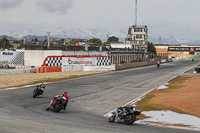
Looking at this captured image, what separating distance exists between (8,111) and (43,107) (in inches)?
84.6

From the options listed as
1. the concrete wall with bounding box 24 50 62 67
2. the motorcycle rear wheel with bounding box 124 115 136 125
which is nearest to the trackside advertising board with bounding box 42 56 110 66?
the concrete wall with bounding box 24 50 62 67

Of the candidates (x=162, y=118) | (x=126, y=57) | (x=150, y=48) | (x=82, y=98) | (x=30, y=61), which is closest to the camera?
(x=162, y=118)

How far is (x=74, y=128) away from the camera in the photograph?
1005cm

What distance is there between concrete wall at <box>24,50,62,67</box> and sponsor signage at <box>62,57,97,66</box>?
345 inches

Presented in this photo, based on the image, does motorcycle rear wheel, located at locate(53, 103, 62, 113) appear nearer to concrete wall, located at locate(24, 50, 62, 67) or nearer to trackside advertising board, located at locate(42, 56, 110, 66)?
trackside advertising board, located at locate(42, 56, 110, 66)

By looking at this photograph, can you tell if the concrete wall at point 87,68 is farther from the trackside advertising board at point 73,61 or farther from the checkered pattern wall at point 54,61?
the checkered pattern wall at point 54,61

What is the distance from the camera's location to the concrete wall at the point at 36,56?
53.2m

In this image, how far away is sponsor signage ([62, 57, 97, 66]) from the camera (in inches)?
1702

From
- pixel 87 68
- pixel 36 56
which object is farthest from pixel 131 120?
pixel 36 56

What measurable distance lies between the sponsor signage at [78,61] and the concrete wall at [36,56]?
877 centimetres

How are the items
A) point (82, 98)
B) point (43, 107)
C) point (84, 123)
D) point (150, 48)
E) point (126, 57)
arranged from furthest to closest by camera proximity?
point (150, 48) → point (126, 57) → point (82, 98) → point (43, 107) → point (84, 123)

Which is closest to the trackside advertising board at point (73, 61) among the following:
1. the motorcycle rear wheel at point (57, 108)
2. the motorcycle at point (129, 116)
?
the motorcycle rear wheel at point (57, 108)

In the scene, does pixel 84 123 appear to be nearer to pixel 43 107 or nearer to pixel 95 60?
pixel 43 107

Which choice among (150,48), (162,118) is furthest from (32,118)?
(150,48)
